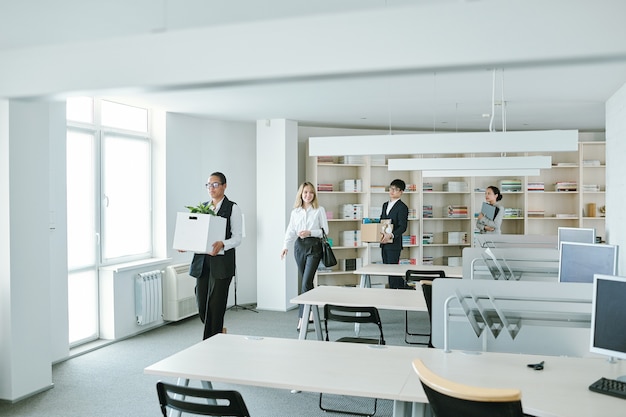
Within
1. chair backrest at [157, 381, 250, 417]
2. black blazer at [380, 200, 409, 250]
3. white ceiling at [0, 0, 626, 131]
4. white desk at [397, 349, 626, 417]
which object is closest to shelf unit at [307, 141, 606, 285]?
white ceiling at [0, 0, 626, 131]

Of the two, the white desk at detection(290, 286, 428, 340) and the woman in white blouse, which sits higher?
the woman in white blouse

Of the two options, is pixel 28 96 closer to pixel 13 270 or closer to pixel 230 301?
pixel 13 270

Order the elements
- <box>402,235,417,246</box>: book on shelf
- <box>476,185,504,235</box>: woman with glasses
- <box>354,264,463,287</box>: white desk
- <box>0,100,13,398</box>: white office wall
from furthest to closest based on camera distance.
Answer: <box>402,235,417,246</box>: book on shelf, <box>476,185,504,235</box>: woman with glasses, <box>354,264,463,287</box>: white desk, <box>0,100,13,398</box>: white office wall

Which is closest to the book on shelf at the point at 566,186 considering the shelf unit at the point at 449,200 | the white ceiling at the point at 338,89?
the shelf unit at the point at 449,200

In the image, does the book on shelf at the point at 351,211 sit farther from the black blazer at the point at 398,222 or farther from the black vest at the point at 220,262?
the black vest at the point at 220,262

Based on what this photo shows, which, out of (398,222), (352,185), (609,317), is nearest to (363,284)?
(398,222)

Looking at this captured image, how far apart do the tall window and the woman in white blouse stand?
6.31ft

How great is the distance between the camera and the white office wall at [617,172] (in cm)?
645

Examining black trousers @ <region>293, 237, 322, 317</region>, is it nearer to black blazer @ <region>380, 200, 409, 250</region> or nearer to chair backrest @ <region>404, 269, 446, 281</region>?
chair backrest @ <region>404, 269, 446, 281</region>

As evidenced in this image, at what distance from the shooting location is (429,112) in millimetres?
8242

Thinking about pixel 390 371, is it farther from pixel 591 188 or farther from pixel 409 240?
pixel 591 188

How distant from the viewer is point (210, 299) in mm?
4922

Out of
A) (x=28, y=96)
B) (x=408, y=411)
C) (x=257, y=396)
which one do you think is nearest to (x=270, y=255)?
(x=257, y=396)

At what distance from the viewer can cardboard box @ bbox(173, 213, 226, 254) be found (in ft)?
15.3
